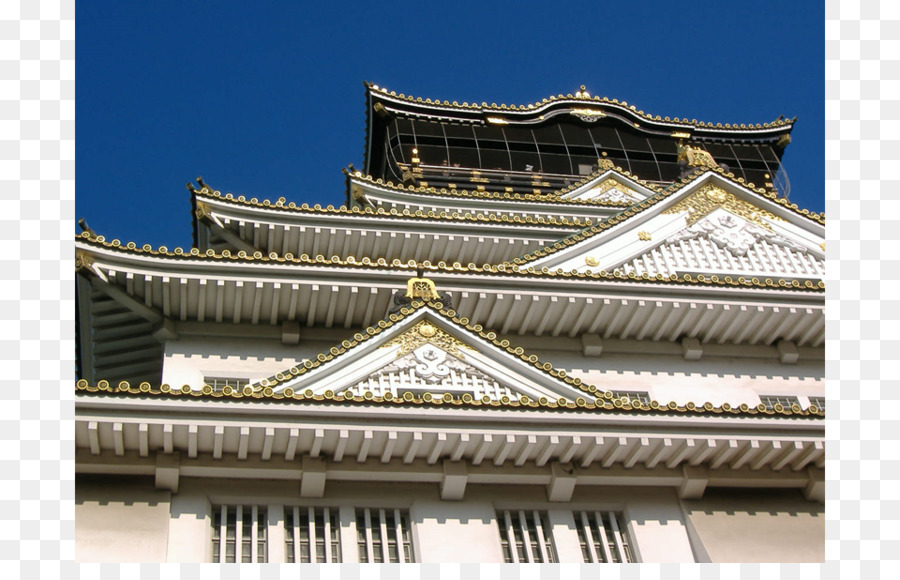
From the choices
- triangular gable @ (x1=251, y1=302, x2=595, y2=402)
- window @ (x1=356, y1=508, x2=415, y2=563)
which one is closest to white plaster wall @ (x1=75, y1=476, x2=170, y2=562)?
window @ (x1=356, y1=508, x2=415, y2=563)

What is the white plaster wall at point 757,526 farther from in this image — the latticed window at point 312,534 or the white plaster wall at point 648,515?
the latticed window at point 312,534

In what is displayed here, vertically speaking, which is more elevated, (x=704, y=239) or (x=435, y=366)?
(x=704, y=239)

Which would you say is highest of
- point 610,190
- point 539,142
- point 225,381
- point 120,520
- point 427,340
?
point 539,142

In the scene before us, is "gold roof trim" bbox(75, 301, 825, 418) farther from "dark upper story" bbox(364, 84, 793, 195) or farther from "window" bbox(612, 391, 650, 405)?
"dark upper story" bbox(364, 84, 793, 195)

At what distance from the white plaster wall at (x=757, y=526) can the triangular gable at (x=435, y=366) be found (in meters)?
2.20

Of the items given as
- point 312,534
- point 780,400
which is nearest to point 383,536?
point 312,534

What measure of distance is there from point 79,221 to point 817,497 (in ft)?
36.3

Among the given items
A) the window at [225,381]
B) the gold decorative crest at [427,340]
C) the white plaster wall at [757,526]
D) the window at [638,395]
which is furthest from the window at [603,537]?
the window at [225,381]

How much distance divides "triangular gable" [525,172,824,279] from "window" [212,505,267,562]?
7.51m

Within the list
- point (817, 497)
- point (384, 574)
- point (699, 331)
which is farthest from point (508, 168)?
point (384, 574)

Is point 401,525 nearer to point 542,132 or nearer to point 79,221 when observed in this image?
point 79,221

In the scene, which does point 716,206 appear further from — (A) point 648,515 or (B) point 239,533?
(B) point 239,533

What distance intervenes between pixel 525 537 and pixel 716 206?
32.3 ft

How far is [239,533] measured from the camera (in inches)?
519
